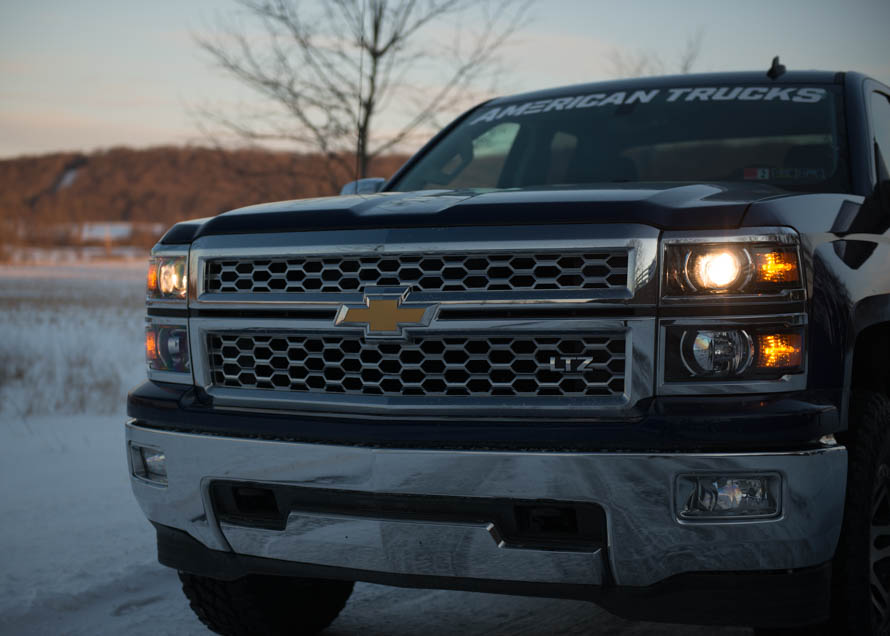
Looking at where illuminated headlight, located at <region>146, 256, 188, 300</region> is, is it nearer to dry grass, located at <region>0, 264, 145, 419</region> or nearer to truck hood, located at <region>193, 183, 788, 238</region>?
truck hood, located at <region>193, 183, 788, 238</region>

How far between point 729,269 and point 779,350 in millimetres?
214

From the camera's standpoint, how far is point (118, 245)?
59.5m

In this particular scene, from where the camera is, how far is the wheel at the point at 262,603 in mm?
3260

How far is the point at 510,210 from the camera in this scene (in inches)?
100

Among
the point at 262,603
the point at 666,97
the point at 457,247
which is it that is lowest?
the point at 262,603

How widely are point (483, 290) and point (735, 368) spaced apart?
604 mm

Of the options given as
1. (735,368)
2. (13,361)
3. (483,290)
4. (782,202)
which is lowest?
(13,361)

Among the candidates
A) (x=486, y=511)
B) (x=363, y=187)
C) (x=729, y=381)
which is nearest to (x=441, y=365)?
(x=486, y=511)

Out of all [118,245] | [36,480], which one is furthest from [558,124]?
[118,245]

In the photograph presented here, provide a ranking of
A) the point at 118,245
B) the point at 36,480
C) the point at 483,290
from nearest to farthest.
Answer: the point at 483,290 → the point at 36,480 → the point at 118,245

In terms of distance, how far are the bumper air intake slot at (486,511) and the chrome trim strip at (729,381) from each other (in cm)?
33

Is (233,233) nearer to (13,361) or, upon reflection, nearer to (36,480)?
(36,480)

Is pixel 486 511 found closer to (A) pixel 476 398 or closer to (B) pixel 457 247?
(A) pixel 476 398

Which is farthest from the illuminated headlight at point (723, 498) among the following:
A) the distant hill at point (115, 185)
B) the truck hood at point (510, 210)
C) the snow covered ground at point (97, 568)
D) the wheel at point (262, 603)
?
the distant hill at point (115, 185)
